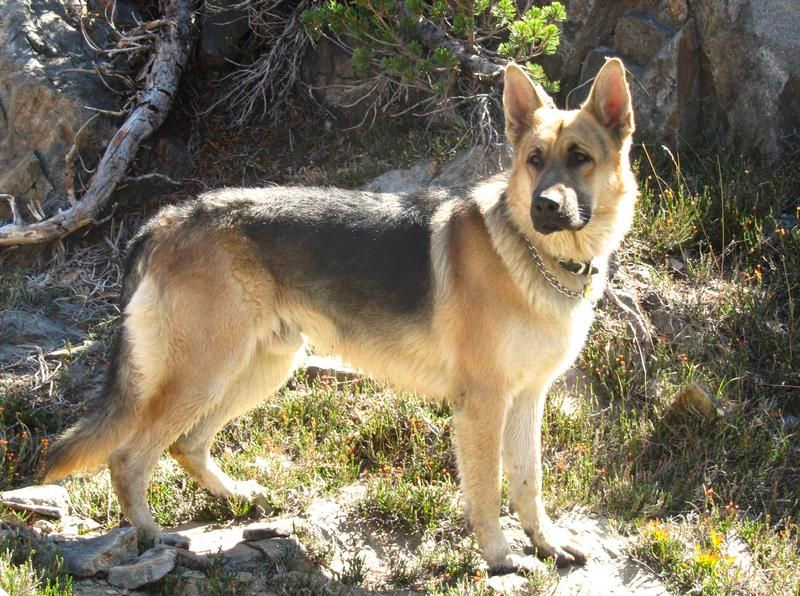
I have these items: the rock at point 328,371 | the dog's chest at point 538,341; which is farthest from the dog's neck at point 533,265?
the rock at point 328,371

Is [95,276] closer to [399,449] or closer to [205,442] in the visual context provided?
[205,442]

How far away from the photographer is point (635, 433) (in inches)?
239

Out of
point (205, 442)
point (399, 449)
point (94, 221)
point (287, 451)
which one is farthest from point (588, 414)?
point (94, 221)

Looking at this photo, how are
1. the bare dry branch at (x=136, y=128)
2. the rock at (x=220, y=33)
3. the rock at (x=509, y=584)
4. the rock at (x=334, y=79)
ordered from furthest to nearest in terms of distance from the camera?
the rock at (x=334, y=79) < the rock at (x=220, y=33) < the bare dry branch at (x=136, y=128) < the rock at (x=509, y=584)

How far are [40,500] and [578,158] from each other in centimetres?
372

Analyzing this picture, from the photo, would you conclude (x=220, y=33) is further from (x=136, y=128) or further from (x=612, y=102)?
(x=612, y=102)

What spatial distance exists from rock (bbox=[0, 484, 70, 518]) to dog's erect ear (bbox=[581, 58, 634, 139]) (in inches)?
152

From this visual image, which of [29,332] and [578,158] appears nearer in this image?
[578,158]

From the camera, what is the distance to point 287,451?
20.2ft

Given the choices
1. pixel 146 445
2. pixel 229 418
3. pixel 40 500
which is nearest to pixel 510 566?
pixel 229 418

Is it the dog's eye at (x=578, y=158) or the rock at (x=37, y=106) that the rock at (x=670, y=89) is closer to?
the dog's eye at (x=578, y=158)

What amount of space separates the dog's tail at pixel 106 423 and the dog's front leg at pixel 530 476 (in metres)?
2.16

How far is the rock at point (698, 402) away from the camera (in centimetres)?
598

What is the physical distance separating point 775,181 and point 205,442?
16.9 ft
